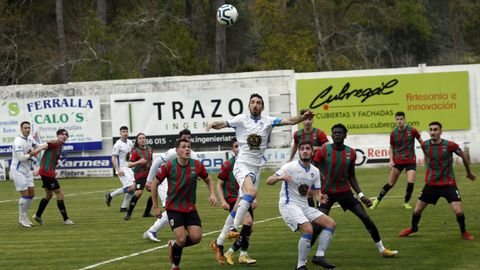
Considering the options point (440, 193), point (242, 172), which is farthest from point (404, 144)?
point (242, 172)

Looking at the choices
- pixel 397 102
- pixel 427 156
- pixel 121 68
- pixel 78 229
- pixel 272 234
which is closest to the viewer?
pixel 427 156

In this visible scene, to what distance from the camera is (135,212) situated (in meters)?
23.7

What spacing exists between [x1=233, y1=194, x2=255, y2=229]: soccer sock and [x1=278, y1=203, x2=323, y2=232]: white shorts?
110cm

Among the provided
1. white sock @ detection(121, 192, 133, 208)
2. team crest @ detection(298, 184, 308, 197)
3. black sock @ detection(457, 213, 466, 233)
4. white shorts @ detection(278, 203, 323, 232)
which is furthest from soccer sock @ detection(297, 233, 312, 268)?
white sock @ detection(121, 192, 133, 208)

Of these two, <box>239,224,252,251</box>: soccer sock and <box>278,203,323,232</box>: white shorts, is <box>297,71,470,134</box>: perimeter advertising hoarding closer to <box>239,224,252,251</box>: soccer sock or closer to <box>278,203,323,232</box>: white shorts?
<box>239,224,252,251</box>: soccer sock

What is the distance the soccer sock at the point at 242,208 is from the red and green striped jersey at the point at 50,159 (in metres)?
7.50

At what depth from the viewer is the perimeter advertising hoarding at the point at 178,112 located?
130 ft

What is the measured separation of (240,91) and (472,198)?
57.2 ft

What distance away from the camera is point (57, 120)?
40625 millimetres

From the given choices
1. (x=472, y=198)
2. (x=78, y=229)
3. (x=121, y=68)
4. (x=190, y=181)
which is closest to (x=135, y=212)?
(x=78, y=229)

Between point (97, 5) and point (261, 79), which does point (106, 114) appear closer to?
point (261, 79)

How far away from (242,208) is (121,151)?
36.5 ft

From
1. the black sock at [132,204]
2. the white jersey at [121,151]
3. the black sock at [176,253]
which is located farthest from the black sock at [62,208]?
the black sock at [176,253]

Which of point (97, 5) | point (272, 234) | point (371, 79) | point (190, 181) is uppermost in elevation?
point (97, 5)
